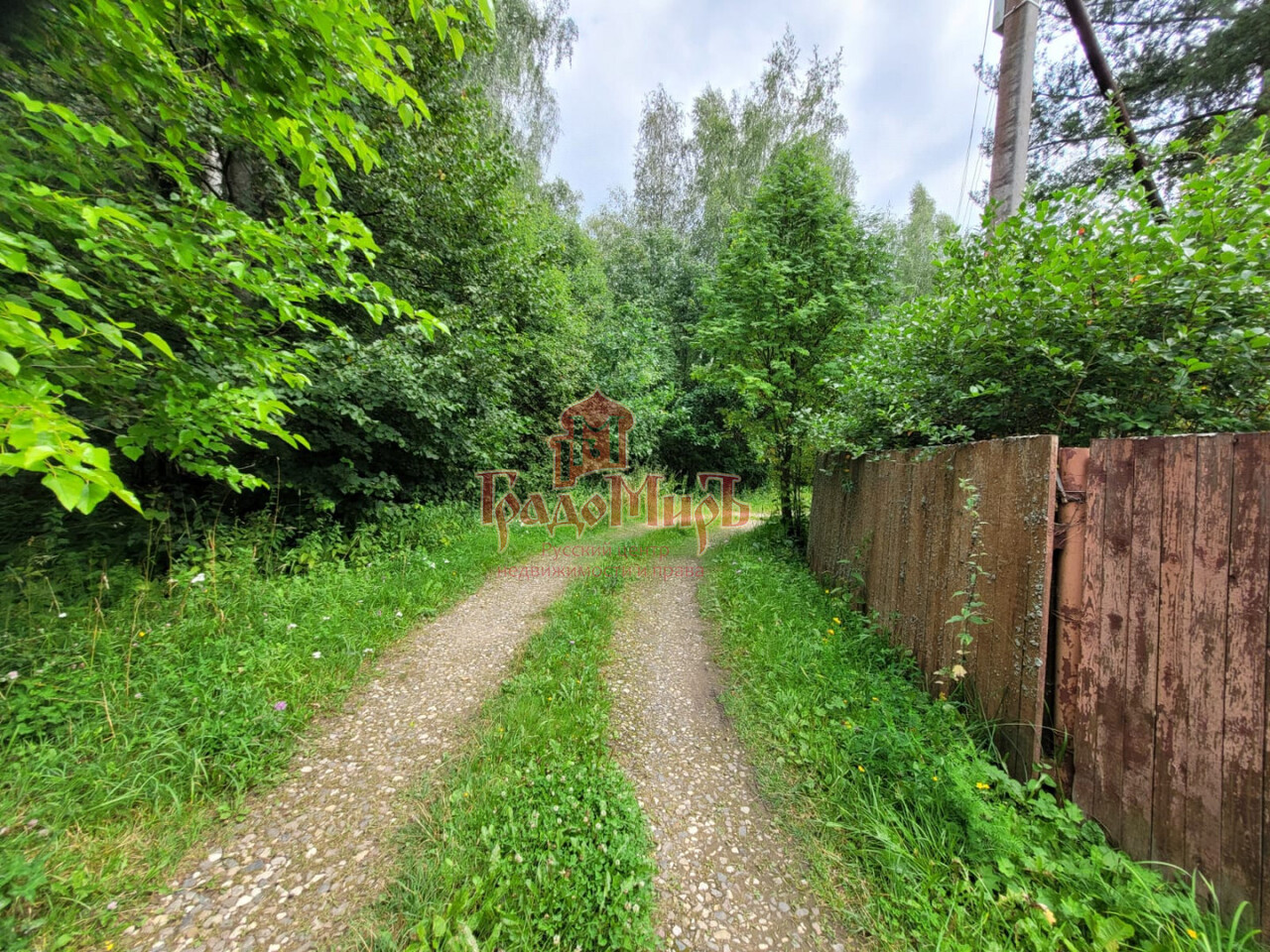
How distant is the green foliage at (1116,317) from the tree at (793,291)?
9.88 ft

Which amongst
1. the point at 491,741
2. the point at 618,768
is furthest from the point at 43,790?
the point at 618,768

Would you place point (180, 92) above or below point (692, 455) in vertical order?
above

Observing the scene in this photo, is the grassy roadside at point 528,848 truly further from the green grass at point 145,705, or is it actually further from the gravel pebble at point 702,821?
the green grass at point 145,705

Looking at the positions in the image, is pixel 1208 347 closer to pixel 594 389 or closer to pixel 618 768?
pixel 618 768

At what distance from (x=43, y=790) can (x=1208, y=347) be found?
5.39 m

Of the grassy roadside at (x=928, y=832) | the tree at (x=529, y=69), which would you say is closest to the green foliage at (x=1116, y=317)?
the grassy roadside at (x=928, y=832)

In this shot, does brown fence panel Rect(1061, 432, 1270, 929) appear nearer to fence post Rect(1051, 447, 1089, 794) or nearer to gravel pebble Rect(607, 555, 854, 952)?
fence post Rect(1051, 447, 1089, 794)

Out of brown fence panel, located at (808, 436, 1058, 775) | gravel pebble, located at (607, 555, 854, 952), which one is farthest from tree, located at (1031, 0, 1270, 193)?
gravel pebble, located at (607, 555, 854, 952)

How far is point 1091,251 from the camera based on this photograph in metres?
2.06

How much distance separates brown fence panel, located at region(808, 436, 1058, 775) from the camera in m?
2.03

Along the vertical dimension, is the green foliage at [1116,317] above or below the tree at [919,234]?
below

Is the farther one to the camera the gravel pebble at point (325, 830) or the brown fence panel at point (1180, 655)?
the gravel pebble at point (325, 830)

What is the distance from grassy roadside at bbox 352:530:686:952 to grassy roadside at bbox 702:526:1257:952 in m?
0.82

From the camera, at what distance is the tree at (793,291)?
588 centimetres
